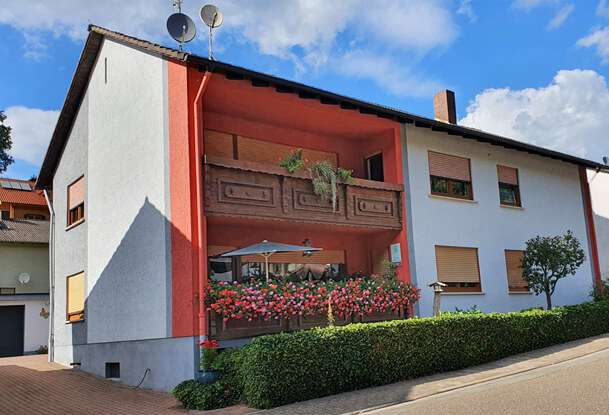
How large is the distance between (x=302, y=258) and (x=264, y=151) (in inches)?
115

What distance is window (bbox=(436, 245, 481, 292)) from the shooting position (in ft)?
51.8

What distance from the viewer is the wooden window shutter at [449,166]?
16281mm

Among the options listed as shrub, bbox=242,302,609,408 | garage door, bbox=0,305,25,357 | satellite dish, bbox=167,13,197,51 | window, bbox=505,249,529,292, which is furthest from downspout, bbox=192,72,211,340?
garage door, bbox=0,305,25,357

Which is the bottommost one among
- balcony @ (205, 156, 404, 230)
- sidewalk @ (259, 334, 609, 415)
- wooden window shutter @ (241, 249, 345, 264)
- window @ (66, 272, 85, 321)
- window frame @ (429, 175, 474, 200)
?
sidewalk @ (259, 334, 609, 415)

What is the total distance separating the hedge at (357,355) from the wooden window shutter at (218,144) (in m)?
5.34

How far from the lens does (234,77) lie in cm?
1201

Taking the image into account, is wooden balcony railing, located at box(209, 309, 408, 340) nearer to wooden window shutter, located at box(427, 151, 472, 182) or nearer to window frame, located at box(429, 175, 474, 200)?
window frame, located at box(429, 175, 474, 200)

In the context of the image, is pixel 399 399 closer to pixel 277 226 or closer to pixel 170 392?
pixel 170 392

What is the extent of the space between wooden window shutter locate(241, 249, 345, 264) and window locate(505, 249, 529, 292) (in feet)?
17.1

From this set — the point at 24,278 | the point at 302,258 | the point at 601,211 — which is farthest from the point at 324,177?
the point at 24,278

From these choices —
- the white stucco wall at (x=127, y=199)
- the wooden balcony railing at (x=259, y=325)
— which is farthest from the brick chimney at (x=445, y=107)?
the white stucco wall at (x=127, y=199)

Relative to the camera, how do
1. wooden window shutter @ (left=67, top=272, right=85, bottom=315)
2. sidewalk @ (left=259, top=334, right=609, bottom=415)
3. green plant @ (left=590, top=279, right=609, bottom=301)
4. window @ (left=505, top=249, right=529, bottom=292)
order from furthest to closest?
green plant @ (left=590, top=279, right=609, bottom=301) < window @ (left=505, top=249, right=529, bottom=292) < wooden window shutter @ (left=67, top=272, right=85, bottom=315) < sidewalk @ (left=259, top=334, right=609, bottom=415)

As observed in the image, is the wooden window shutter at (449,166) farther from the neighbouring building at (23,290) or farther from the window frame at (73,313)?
the neighbouring building at (23,290)

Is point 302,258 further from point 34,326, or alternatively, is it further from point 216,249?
point 34,326
